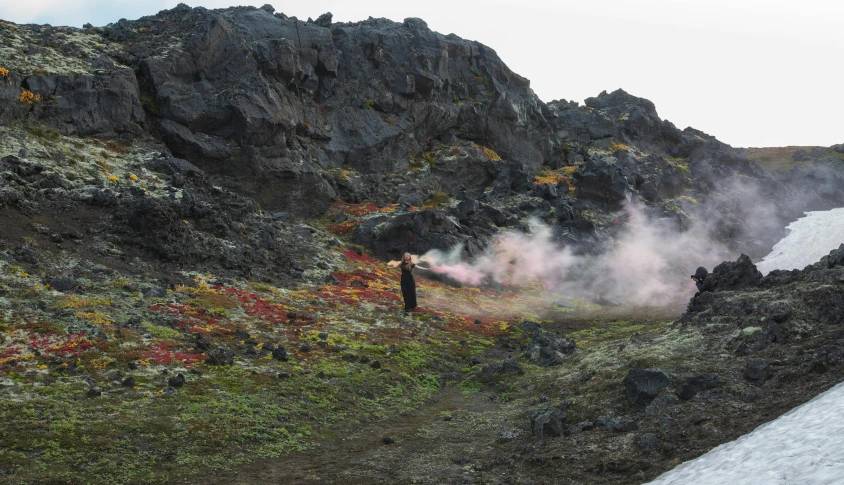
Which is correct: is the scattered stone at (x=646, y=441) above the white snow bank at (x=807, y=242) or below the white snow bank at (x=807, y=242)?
below

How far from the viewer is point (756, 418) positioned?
12164mm

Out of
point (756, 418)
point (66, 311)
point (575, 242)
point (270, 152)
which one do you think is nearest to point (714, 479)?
point (756, 418)

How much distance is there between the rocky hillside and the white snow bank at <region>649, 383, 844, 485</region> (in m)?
0.74

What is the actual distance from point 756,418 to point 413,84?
5579 cm

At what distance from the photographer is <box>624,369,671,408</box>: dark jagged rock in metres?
14.9

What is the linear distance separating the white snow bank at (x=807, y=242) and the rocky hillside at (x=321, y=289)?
2136 millimetres

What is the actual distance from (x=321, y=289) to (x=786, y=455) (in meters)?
24.0

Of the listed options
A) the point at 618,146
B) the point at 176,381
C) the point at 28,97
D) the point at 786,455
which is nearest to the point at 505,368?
the point at 176,381

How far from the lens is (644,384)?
15.1 meters

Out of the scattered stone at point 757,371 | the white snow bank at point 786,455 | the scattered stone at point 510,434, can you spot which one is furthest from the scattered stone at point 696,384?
the scattered stone at point 510,434

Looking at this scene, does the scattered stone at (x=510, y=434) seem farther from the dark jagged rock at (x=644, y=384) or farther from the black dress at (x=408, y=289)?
the black dress at (x=408, y=289)

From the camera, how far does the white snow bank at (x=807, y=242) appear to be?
54.8 metres

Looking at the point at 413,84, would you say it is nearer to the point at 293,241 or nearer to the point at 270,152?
the point at 270,152

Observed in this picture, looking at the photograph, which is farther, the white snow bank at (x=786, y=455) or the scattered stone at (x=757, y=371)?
the scattered stone at (x=757, y=371)
